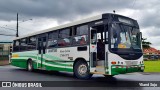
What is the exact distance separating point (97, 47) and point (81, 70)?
169 cm

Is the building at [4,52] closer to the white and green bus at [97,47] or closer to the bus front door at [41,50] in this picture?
the bus front door at [41,50]

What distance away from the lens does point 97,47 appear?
13.9m

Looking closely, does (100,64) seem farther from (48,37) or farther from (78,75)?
(48,37)

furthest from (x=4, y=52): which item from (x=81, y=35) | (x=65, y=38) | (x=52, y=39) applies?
(x=81, y=35)

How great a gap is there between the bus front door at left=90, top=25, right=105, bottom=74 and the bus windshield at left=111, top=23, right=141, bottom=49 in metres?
0.72

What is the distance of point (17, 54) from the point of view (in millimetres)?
23406

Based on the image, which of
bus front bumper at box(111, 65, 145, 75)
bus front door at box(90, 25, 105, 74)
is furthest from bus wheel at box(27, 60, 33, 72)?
bus front bumper at box(111, 65, 145, 75)

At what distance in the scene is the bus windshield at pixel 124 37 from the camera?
13.2 m

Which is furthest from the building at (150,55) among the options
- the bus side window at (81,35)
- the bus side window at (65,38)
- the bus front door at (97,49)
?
the bus front door at (97,49)

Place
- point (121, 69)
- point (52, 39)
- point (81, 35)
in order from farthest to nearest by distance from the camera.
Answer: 1. point (52, 39)
2. point (81, 35)
3. point (121, 69)

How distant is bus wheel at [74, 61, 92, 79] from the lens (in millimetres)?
14434

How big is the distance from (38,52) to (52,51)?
7.63 ft

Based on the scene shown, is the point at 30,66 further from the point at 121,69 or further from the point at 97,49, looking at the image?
the point at 121,69

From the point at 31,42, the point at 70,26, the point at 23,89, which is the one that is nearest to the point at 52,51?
the point at 70,26
